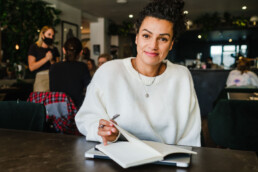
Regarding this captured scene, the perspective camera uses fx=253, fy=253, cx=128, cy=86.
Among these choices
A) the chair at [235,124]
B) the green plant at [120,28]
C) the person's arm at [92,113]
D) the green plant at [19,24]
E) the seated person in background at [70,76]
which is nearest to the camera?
the person's arm at [92,113]

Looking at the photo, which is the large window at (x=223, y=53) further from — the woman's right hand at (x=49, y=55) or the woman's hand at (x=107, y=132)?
the woman's hand at (x=107, y=132)

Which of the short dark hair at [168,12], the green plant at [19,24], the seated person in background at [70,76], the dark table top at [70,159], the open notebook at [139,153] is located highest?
the green plant at [19,24]

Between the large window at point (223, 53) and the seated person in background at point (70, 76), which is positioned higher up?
the large window at point (223, 53)

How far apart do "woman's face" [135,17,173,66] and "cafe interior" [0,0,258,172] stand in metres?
0.26

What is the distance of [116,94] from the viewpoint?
1229mm

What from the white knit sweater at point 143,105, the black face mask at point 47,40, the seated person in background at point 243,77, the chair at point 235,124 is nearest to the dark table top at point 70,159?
the white knit sweater at point 143,105

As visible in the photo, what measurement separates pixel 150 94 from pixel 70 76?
1.57 m

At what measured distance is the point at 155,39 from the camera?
47.9 inches

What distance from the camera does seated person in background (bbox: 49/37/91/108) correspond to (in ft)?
8.60

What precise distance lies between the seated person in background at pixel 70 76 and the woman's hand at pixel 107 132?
175 centimetres

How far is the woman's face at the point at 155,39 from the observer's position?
122 cm

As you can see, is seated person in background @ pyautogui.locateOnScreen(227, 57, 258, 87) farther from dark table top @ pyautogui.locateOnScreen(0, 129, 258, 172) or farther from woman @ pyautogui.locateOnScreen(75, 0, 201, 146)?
dark table top @ pyautogui.locateOnScreen(0, 129, 258, 172)

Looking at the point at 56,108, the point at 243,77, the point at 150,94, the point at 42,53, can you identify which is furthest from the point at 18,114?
the point at 243,77

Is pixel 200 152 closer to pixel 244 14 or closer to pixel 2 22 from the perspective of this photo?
pixel 2 22
